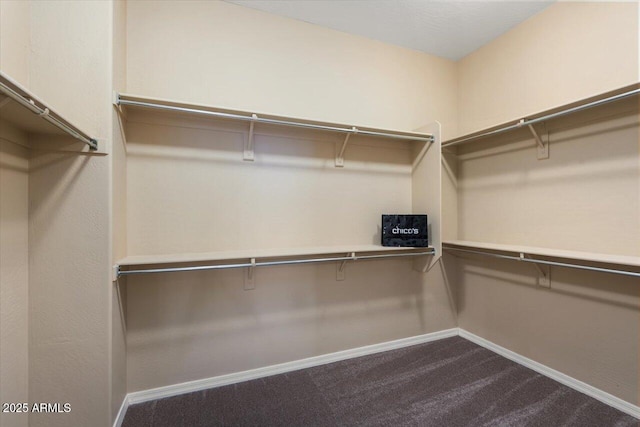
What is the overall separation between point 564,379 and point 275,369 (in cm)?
202

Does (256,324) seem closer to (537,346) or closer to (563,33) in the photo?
(537,346)

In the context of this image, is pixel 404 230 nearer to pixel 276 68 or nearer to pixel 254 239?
pixel 254 239

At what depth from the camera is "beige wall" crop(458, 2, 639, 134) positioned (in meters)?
1.63

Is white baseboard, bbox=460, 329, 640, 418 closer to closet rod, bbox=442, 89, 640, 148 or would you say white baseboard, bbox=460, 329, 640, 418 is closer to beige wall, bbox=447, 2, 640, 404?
beige wall, bbox=447, 2, 640, 404

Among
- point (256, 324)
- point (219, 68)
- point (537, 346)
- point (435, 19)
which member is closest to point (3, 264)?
point (256, 324)

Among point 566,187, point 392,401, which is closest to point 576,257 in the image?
point 566,187

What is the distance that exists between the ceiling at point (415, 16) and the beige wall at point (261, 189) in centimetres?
10

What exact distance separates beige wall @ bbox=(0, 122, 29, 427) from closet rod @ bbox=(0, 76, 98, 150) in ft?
0.76

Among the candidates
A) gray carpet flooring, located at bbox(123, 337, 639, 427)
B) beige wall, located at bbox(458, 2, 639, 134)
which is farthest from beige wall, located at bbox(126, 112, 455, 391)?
beige wall, located at bbox(458, 2, 639, 134)

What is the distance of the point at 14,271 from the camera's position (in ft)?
3.74

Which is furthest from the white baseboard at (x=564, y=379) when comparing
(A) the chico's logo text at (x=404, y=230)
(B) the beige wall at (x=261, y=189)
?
(A) the chico's logo text at (x=404, y=230)

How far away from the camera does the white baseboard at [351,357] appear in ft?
5.35

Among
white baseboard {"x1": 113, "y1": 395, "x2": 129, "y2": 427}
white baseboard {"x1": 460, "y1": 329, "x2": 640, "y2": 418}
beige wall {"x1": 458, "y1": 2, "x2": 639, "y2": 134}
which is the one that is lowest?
white baseboard {"x1": 460, "y1": 329, "x2": 640, "y2": 418}

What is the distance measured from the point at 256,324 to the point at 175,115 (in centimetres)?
152
